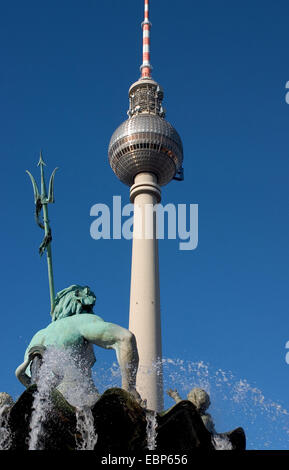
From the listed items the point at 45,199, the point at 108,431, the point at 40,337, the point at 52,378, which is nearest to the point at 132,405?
the point at 108,431

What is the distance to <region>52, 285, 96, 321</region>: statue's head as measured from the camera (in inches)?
430

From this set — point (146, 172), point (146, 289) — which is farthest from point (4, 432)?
point (146, 172)

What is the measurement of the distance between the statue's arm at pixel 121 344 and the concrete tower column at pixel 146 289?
2897 cm

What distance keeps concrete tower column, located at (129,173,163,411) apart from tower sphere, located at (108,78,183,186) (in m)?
1.85

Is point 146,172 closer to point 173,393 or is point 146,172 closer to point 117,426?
point 173,393

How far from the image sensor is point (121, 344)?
9.78 m

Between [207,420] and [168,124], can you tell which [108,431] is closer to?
[207,420]

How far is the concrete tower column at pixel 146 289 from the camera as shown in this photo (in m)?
41.9

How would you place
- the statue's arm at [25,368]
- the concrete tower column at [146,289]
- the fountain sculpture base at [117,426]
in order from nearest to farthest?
1. the fountain sculpture base at [117,426]
2. the statue's arm at [25,368]
3. the concrete tower column at [146,289]

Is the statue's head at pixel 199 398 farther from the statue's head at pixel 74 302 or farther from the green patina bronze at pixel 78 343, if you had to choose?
the statue's head at pixel 74 302

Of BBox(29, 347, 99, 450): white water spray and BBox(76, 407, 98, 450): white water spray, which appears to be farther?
BBox(29, 347, 99, 450): white water spray

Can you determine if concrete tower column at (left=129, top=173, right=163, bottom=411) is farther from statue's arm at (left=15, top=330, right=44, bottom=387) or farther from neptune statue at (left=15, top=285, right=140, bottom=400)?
neptune statue at (left=15, top=285, right=140, bottom=400)

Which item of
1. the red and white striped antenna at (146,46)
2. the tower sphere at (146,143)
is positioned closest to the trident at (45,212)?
the tower sphere at (146,143)

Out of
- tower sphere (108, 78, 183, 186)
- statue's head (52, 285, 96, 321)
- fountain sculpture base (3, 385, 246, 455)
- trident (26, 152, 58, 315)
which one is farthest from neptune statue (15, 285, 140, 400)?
tower sphere (108, 78, 183, 186)
